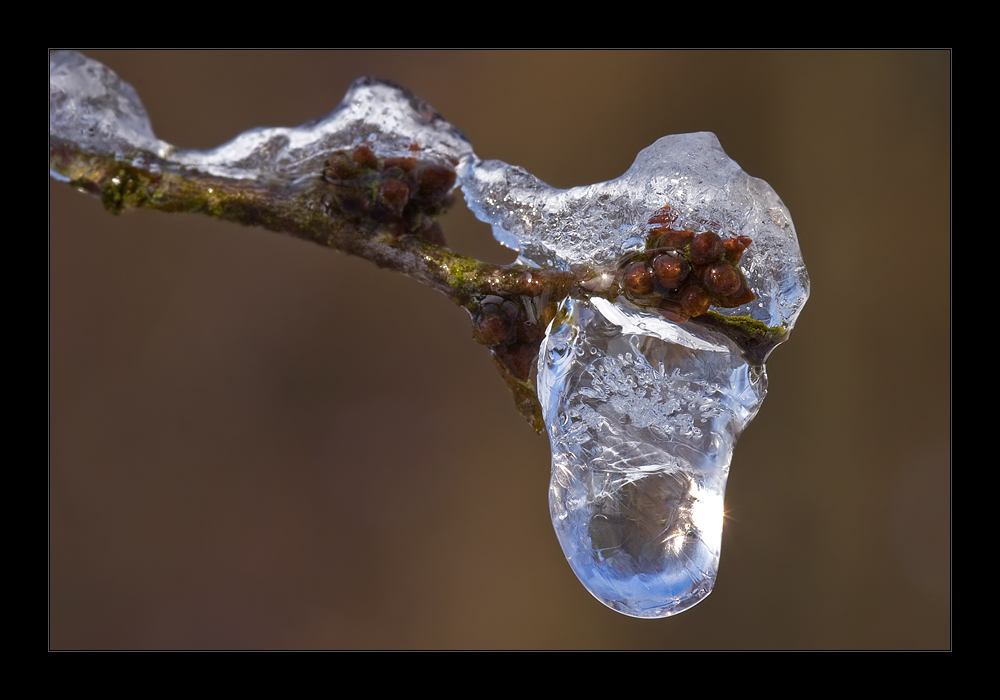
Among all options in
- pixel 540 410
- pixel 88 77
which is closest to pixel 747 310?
pixel 540 410

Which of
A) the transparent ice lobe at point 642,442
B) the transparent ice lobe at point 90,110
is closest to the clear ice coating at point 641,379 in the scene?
the transparent ice lobe at point 642,442

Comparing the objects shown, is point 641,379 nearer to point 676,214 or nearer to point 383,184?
point 676,214

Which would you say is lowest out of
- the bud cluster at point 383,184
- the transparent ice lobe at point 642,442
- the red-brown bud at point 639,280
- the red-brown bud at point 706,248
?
the transparent ice lobe at point 642,442

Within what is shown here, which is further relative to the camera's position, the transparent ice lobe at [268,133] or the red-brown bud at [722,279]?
the transparent ice lobe at [268,133]

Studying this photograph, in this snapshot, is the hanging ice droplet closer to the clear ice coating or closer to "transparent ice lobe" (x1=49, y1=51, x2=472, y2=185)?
the clear ice coating

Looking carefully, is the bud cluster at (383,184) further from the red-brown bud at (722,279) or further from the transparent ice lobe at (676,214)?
the red-brown bud at (722,279)

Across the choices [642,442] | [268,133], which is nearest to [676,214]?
[642,442]

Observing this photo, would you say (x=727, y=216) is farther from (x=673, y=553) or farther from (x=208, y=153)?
(x=208, y=153)

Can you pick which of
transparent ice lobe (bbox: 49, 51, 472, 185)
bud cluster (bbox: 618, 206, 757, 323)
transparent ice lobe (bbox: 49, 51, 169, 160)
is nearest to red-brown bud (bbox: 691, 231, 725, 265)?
bud cluster (bbox: 618, 206, 757, 323)
